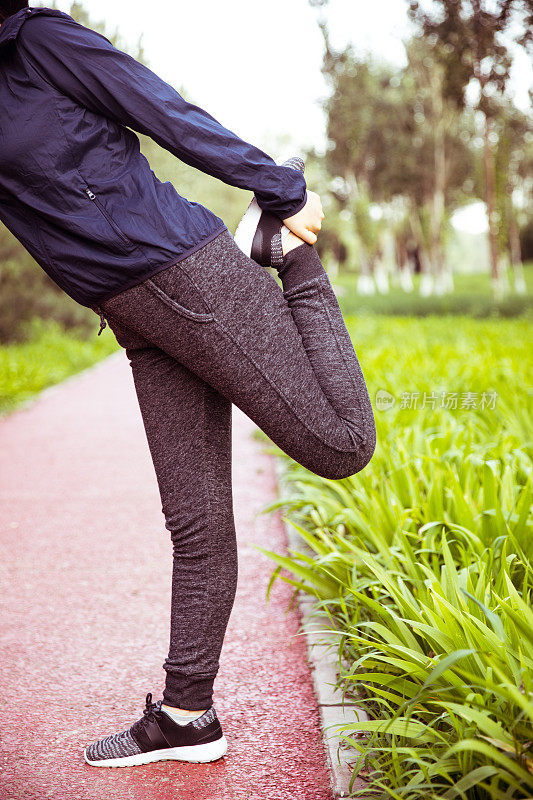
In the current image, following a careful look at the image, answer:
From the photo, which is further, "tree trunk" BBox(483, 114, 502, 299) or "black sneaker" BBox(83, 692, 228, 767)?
"tree trunk" BBox(483, 114, 502, 299)

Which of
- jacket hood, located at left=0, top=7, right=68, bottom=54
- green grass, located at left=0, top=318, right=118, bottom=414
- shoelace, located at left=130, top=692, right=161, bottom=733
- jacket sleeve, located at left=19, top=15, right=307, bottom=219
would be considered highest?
green grass, located at left=0, top=318, right=118, bottom=414

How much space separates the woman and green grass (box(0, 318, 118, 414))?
25.2 ft

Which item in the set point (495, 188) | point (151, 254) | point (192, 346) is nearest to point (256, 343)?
point (192, 346)

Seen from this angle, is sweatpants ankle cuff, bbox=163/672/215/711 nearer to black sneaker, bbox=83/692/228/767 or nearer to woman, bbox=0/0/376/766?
black sneaker, bbox=83/692/228/767

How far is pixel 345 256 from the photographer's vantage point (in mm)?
61781

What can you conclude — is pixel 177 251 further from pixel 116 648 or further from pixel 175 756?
pixel 116 648

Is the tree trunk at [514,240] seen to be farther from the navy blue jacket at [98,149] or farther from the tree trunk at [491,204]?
the navy blue jacket at [98,149]

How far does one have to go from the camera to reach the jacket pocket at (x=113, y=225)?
1.67 metres

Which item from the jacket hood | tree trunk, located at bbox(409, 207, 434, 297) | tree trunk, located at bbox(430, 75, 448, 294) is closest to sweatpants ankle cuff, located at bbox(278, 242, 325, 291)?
the jacket hood

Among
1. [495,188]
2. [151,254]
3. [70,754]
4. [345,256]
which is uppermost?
[345,256]

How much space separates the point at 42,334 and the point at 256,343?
45.9 ft

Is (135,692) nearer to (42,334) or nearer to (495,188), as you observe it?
(42,334)

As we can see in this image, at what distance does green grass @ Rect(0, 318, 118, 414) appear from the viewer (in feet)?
32.3

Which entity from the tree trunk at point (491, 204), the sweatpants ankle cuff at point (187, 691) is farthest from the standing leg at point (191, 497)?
the tree trunk at point (491, 204)
